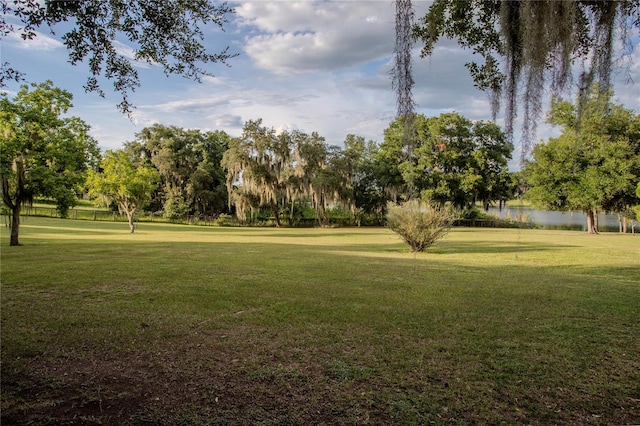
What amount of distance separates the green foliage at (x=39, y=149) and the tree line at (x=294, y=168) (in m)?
0.04

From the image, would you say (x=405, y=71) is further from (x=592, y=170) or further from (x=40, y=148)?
(x=592, y=170)

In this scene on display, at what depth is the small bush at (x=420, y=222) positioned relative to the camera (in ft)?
49.6

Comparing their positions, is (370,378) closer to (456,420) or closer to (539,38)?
(456,420)

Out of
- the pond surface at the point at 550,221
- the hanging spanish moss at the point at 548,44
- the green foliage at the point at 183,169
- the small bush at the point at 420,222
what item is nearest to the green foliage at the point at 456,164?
the pond surface at the point at 550,221

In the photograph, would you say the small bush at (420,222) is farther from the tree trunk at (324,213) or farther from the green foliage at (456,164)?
the green foliage at (456,164)

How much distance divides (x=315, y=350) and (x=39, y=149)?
14175mm

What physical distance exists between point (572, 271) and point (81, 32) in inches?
481

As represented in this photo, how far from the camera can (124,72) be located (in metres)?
4.77

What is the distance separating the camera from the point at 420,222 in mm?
15219

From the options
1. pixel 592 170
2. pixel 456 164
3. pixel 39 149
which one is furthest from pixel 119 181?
pixel 592 170

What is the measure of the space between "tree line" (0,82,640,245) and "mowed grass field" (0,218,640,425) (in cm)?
664

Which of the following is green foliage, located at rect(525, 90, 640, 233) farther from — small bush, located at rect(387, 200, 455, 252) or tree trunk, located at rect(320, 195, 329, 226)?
tree trunk, located at rect(320, 195, 329, 226)

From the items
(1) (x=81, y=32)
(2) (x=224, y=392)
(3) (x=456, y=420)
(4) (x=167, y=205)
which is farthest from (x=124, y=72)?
(4) (x=167, y=205)

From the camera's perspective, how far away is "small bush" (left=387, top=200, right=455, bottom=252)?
49.6 ft
